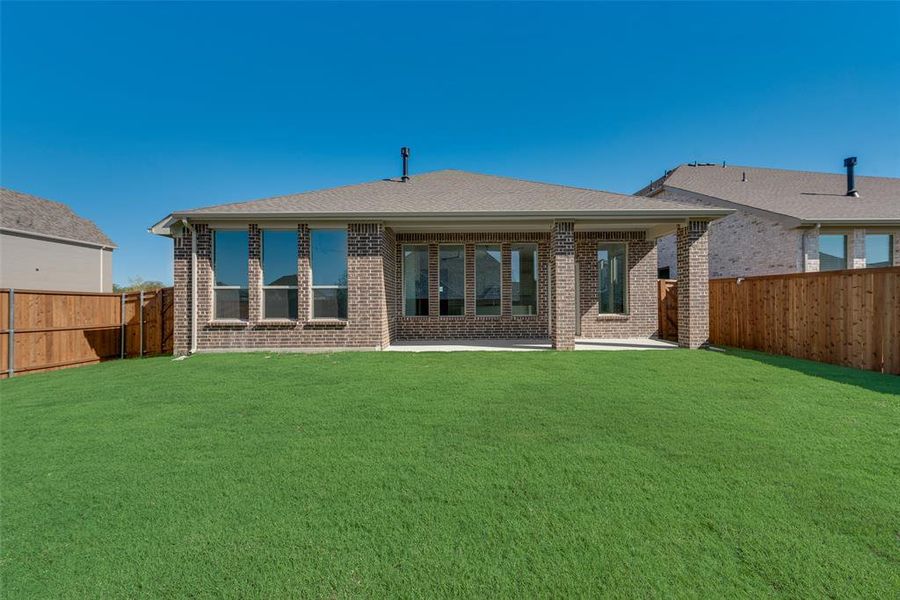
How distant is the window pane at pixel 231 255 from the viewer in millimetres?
9023

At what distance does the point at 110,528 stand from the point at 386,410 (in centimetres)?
260

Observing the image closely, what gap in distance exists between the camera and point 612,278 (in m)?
11.6

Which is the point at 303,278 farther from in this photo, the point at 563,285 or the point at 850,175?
the point at 850,175

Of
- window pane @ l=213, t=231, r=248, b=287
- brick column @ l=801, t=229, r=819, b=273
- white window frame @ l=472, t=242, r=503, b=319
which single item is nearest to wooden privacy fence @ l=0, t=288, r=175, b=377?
window pane @ l=213, t=231, r=248, b=287

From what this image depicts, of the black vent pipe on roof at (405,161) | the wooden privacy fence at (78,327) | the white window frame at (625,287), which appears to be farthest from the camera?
the black vent pipe on roof at (405,161)

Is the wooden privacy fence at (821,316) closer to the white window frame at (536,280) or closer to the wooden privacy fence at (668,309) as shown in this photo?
the wooden privacy fence at (668,309)

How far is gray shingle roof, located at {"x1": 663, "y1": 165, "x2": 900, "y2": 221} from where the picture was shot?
1125cm

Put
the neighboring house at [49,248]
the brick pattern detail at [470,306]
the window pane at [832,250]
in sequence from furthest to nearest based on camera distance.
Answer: the neighboring house at [49,248], the brick pattern detail at [470,306], the window pane at [832,250]

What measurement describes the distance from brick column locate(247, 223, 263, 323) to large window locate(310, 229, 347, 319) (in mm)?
1295

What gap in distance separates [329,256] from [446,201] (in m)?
3.30

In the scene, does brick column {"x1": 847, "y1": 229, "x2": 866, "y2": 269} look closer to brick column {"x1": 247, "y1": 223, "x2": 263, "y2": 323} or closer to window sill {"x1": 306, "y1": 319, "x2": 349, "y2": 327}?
window sill {"x1": 306, "y1": 319, "x2": 349, "y2": 327}

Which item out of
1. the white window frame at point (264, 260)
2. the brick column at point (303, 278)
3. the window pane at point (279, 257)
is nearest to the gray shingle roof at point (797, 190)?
the brick column at point (303, 278)

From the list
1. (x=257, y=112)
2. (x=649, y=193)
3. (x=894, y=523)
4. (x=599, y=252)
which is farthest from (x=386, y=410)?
(x=649, y=193)

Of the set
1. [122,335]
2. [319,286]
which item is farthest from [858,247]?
[122,335]
